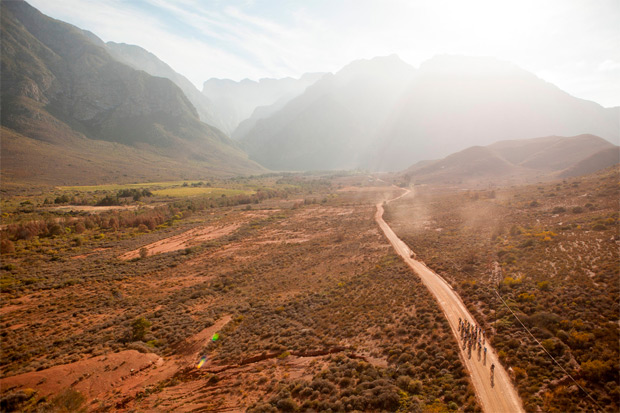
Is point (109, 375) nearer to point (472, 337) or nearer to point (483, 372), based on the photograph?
point (483, 372)

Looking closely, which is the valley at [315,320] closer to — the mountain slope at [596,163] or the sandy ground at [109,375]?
the sandy ground at [109,375]

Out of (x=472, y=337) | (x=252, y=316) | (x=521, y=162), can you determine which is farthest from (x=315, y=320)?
(x=521, y=162)

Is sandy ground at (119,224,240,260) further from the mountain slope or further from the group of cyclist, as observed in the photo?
the mountain slope

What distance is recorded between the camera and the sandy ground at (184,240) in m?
45.4

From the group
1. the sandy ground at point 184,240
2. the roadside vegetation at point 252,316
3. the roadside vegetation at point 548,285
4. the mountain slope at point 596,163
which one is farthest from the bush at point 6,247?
the mountain slope at point 596,163

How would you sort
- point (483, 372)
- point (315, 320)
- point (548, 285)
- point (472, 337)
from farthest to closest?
point (315, 320), point (548, 285), point (472, 337), point (483, 372)

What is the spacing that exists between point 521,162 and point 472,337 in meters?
165

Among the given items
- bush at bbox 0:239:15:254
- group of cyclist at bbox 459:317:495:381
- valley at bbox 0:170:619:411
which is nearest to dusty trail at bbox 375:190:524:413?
valley at bbox 0:170:619:411

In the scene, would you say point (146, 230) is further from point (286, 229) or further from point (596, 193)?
point (596, 193)

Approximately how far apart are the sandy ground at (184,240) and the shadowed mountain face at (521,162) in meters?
113

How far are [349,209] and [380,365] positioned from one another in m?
66.8

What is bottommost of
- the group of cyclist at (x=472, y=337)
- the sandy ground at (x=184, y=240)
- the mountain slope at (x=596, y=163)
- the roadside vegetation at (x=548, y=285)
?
the sandy ground at (x=184, y=240)

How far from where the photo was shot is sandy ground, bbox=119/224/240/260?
45438 millimetres

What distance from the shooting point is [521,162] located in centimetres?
14038
